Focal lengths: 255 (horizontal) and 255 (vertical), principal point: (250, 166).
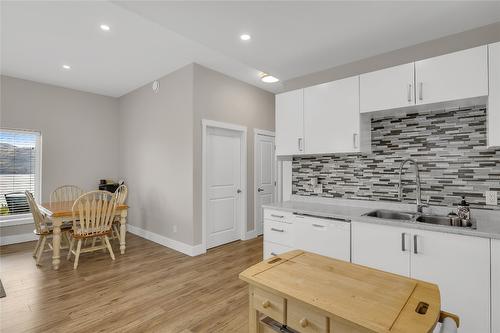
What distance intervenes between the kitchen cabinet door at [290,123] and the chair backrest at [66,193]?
3929mm

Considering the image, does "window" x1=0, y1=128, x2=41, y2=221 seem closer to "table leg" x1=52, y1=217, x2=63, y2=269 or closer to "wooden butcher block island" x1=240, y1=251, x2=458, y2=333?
"table leg" x1=52, y1=217, x2=63, y2=269

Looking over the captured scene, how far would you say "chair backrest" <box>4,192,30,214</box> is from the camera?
176 inches

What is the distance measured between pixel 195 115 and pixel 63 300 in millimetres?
2685

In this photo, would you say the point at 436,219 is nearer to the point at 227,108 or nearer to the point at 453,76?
the point at 453,76

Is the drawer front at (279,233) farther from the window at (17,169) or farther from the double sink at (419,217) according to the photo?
the window at (17,169)

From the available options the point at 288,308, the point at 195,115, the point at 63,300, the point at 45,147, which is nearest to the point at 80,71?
the point at 45,147

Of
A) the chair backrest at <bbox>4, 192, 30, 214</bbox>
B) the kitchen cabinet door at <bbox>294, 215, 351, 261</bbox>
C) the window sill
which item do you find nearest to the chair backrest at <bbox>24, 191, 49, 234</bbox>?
the window sill

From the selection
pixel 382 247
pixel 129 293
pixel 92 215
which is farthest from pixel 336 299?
pixel 92 215

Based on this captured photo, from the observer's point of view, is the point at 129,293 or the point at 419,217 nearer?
the point at 419,217

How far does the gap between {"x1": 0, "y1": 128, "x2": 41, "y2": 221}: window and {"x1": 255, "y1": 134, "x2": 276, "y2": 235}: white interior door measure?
13.2 ft

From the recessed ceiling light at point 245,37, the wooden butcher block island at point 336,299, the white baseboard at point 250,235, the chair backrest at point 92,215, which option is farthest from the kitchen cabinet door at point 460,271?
the chair backrest at point 92,215

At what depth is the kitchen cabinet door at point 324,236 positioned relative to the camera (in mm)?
2330

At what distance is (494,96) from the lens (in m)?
1.94

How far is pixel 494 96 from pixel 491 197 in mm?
826
